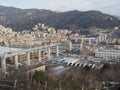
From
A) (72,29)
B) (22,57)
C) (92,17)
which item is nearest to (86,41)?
(72,29)

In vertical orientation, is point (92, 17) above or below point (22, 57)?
above

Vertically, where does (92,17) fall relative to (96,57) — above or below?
above

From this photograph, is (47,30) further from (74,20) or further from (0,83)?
(0,83)

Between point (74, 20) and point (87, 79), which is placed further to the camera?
point (74, 20)

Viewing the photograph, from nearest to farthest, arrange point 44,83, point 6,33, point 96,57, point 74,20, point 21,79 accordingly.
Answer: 1. point 44,83
2. point 21,79
3. point 96,57
4. point 6,33
5. point 74,20

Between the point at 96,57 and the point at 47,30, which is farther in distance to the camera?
the point at 47,30

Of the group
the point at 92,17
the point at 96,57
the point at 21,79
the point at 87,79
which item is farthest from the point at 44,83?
the point at 92,17

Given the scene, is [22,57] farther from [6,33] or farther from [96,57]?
[6,33]

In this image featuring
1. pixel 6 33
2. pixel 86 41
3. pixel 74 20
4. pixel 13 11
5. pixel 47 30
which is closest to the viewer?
pixel 86 41

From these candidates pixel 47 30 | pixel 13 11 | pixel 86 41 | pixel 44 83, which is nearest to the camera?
pixel 44 83
